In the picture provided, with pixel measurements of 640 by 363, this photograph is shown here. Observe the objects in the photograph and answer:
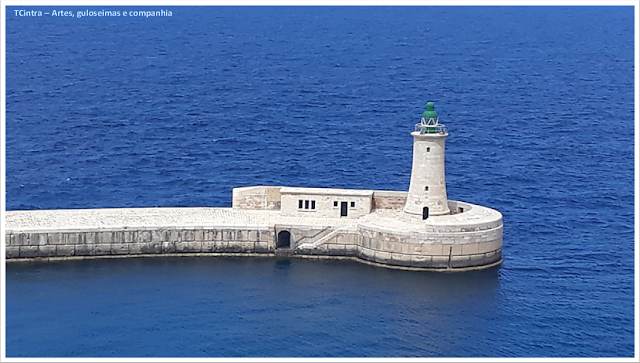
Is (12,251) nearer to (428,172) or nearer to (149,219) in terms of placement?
(149,219)

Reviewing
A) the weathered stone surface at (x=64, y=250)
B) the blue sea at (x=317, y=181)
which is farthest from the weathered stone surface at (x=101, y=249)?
the weathered stone surface at (x=64, y=250)

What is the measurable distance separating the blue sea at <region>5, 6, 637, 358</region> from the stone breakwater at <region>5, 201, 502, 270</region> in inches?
48.9

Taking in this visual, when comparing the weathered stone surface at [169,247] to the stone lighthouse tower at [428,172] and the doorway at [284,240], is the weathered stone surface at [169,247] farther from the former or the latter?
the stone lighthouse tower at [428,172]

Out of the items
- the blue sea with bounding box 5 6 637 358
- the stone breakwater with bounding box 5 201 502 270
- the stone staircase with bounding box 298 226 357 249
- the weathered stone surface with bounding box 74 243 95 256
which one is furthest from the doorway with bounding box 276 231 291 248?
the weathered stone surface with bounding box 74 243 95 256

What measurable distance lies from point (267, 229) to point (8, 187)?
101ft

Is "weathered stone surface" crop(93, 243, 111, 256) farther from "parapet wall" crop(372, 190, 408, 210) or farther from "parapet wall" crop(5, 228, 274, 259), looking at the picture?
"parapet wall" crop(372, 190, 408, 210)

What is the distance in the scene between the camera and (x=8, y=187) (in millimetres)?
105938

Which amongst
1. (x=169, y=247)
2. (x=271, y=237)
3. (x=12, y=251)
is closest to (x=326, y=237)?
(x=271, y=237)

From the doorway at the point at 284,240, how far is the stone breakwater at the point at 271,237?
62mm

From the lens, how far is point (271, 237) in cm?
8800

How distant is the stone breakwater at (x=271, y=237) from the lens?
85625mm

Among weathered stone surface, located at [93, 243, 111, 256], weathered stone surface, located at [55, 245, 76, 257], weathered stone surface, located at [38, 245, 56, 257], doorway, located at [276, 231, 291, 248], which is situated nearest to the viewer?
weathered stone surface, located at [38, 245, 56, 257]

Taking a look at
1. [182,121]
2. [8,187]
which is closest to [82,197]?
[8,187]

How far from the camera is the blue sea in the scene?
73.7m
